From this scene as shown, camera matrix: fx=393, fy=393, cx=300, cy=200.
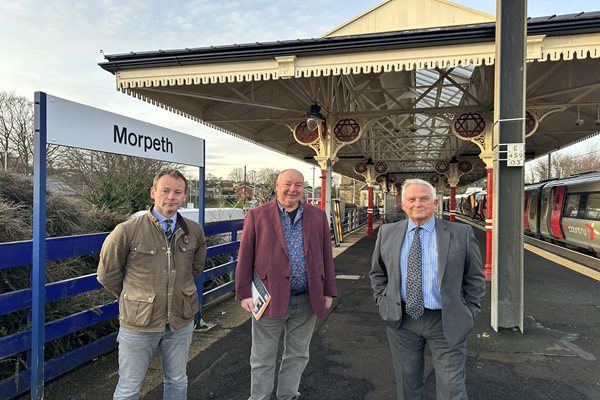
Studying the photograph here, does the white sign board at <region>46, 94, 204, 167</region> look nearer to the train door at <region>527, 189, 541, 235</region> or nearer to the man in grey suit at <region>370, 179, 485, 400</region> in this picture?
the man in grey suit at <region>370, 179, 485, 400</region>

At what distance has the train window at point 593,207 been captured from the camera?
1140cm

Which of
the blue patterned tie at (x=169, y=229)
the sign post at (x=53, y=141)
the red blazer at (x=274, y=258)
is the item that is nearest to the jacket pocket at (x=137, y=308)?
the blue patterned tie at (x=169, y=229)

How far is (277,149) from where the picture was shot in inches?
559

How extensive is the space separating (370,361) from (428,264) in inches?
69.9

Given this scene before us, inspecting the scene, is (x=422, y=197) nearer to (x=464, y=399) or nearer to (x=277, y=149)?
(x=464, y=399)

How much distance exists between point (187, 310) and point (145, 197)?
584cm

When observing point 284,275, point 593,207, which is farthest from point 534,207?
point 284,275

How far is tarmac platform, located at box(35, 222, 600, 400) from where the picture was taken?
10.2ft

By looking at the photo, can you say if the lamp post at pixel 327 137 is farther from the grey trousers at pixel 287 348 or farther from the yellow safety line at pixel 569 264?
the grey trousers at pixel 287 348

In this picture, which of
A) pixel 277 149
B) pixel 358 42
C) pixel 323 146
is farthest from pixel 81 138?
pixel 277 149

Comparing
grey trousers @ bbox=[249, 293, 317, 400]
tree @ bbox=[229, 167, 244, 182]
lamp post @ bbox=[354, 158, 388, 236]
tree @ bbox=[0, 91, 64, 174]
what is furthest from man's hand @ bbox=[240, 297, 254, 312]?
tree @ bbox=[229, 167, 244, 182]

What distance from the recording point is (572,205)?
520 inches

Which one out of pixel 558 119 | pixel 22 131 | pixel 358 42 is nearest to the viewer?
pixel 358 42

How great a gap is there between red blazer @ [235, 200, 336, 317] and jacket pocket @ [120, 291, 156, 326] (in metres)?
0.62
